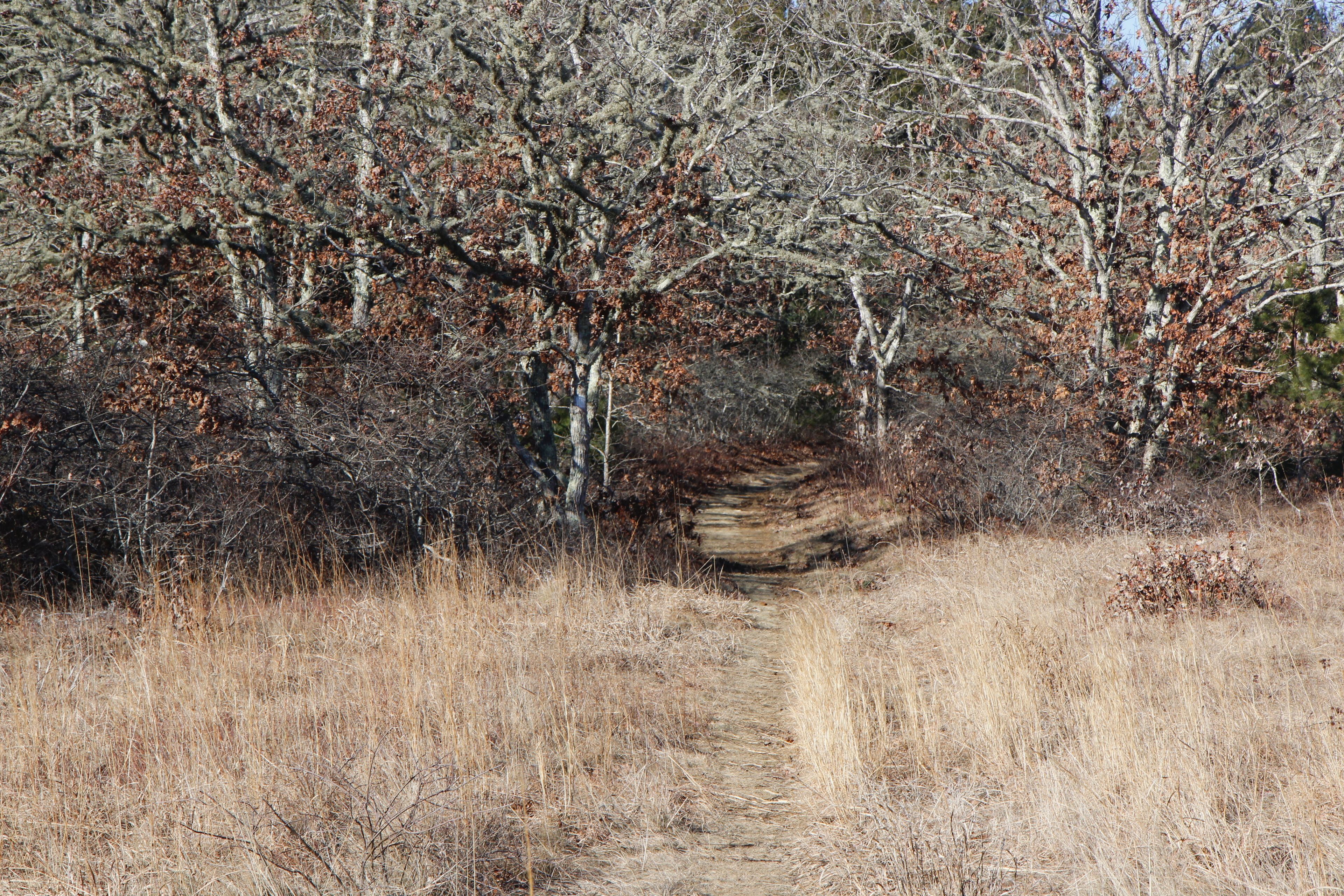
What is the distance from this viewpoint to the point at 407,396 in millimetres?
8898

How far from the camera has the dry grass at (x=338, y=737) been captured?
3.79m

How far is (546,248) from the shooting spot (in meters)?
9.66

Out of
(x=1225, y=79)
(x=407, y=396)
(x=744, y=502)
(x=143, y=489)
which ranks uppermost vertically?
(x=1225, y=79)

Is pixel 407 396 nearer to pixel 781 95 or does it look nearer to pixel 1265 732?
pixel 1265 732

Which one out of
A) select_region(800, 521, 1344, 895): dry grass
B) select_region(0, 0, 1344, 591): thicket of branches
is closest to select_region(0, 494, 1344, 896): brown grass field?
select_region(800, 521, 1344, 895): dry grass

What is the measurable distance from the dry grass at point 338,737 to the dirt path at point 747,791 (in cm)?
17

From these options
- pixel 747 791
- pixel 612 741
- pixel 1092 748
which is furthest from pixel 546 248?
pixel 1092 748

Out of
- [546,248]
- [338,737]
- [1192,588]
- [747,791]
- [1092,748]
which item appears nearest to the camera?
[1092,748]

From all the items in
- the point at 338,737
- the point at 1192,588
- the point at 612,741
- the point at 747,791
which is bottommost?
the point at 747,791

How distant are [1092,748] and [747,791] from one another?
1609 mm

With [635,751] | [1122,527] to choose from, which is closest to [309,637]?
[635,751]

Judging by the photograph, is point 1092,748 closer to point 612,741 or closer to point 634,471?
point 612,741

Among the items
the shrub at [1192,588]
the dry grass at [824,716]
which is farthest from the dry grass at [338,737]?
the shrub at [1192,588]

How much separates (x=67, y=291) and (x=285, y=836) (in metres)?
8.98
